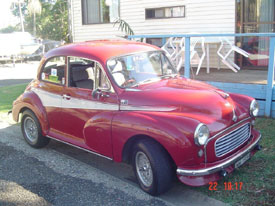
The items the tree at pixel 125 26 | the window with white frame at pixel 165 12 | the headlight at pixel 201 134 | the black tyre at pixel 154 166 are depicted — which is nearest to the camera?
the headlight at pixel 201 134

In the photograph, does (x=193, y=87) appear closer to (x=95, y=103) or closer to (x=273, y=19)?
(x=95, y=103)

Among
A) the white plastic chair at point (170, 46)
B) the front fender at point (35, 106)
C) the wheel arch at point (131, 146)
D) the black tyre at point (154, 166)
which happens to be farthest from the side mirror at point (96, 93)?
the white plastic chair at point (170, 46)

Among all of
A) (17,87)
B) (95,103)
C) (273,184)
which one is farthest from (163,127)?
(17,87)

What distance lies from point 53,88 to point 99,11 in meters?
9.24

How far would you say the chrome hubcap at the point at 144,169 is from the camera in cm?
415

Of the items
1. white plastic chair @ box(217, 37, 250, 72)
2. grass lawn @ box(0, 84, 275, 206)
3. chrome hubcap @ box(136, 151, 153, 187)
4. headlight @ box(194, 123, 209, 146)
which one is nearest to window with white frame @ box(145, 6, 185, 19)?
white plastic chair @ box(217, 37, 250, 72)

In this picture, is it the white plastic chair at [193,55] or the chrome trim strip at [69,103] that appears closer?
the chrome trim strip at [69,103]

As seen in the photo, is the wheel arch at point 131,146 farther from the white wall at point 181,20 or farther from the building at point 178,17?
the white wall at point 181,20

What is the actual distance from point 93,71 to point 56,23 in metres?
30.7

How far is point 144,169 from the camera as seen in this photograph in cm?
423

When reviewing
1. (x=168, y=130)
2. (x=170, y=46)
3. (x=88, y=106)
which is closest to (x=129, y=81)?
(x=88, y=106)

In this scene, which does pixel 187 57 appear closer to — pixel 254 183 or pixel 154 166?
pixel 254 183

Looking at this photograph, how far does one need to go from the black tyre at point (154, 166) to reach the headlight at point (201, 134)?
47 centimetres
